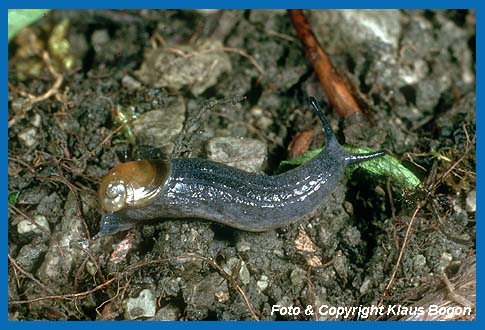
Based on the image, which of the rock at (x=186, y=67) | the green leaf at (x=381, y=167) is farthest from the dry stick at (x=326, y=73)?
the rock at (x=186, y=67)

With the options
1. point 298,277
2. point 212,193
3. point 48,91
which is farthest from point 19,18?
point 298,277

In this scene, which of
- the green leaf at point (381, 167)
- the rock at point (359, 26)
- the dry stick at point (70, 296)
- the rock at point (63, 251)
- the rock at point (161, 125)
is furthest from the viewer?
the rock at point (359, 26)

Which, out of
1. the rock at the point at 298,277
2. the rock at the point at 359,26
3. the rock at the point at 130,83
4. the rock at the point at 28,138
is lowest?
the rock at the point at 28,138

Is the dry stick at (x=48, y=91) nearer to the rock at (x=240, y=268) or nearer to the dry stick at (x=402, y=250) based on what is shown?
the rock at (x=240, y=268)

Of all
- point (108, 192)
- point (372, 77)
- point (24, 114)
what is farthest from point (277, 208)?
point (24, 114)

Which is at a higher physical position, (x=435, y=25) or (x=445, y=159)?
(x=435, y=25)

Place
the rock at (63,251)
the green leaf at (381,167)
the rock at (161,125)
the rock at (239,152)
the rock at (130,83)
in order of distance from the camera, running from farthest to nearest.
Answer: the rock at (130,83) → the rock at (161,125) → the rock at (239,152) → the green leaf at (381,167) → the rock at (63,251)

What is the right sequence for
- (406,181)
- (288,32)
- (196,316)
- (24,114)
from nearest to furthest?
(196,316), (406,181), (24,114), (288,32)

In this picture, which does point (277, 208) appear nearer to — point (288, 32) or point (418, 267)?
point (418, 267)
